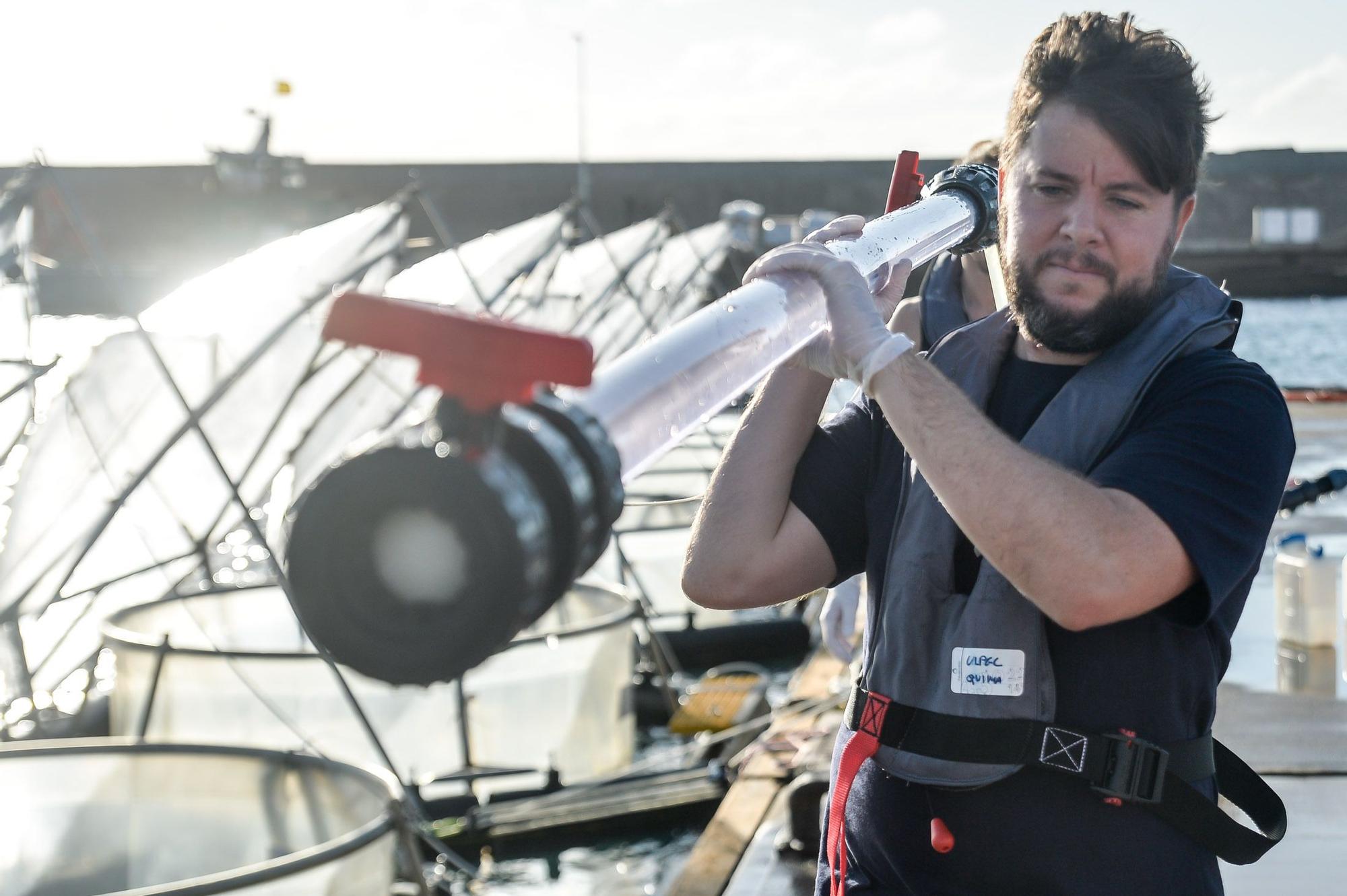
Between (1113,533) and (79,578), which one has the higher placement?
(1113,533)

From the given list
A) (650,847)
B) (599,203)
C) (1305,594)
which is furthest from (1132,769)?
(599,203)

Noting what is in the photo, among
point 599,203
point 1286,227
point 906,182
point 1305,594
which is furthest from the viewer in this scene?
point 599,203

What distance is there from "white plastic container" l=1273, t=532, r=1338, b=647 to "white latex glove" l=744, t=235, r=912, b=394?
504 centimetres

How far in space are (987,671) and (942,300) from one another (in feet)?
7.90

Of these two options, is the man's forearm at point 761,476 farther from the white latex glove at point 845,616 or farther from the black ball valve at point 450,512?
the white latex glove at point 845,616

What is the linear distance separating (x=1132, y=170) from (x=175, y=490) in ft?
26.9

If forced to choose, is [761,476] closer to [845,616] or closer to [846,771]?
[846,771]

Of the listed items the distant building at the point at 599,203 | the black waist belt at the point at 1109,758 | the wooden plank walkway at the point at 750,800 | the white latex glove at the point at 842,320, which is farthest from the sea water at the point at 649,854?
the distant building at the point at 599,203

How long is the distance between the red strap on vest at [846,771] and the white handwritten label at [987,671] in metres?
0.16

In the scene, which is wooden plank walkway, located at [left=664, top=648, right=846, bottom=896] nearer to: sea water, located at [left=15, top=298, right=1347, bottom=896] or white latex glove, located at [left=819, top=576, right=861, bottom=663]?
sea water, located at [left=15, top=298, right=1347, bottom=896]

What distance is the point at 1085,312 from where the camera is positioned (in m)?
2.55

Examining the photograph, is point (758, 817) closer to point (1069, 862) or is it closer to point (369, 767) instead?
point (369, 767)

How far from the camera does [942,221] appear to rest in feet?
8.23

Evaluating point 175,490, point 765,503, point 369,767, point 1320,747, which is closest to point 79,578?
point 175,490
